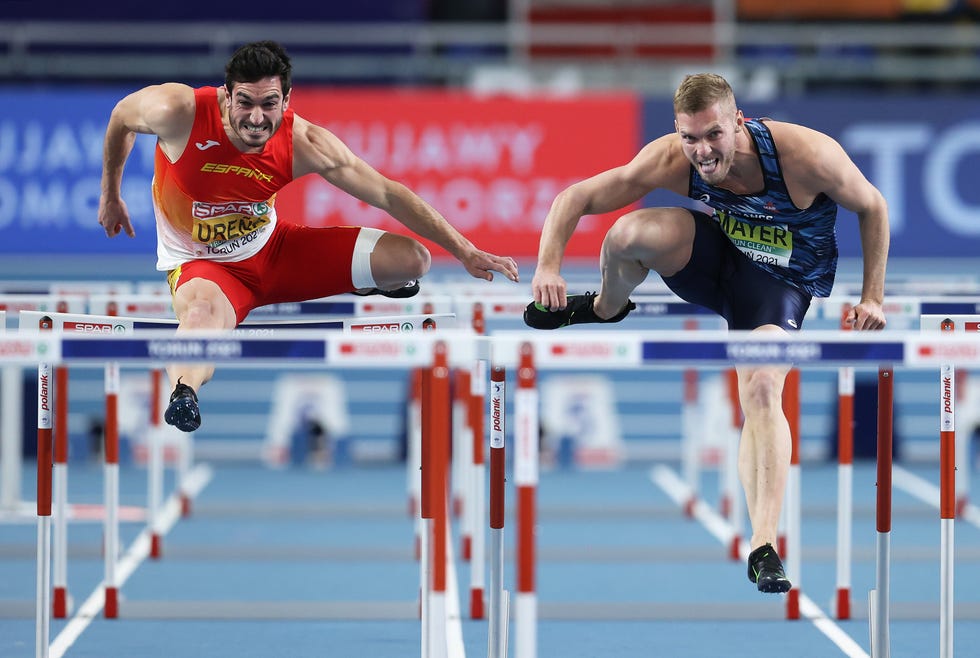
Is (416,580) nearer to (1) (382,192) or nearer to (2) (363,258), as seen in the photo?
(2) (363,258)

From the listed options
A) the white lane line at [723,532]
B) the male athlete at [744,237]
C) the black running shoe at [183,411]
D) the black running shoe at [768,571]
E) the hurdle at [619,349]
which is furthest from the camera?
the white lane line at [723,532]

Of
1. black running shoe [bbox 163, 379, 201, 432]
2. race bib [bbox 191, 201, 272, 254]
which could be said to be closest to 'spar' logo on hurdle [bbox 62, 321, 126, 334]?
race bib [bbox 191, 201, 272, 254]

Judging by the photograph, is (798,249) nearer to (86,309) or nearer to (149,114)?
(149,114)

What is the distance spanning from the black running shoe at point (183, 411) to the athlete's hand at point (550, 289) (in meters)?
1.23

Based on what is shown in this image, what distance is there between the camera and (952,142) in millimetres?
12398

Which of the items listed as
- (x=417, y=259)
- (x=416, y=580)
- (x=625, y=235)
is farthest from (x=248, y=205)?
(x=416, y=580)

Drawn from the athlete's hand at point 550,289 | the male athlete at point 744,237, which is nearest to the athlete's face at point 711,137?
the male athlete at point 744,237

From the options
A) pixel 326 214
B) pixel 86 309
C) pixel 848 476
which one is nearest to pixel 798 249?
pixel 848 476

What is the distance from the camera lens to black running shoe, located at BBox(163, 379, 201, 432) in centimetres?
487

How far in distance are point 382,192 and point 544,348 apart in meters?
1.69

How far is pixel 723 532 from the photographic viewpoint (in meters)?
9.75

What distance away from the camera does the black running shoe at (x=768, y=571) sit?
4637 millimetres

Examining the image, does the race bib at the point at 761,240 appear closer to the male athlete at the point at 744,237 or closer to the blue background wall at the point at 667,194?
the male athlete at the point at 744,237

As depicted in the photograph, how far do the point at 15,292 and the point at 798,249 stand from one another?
4.55 m
